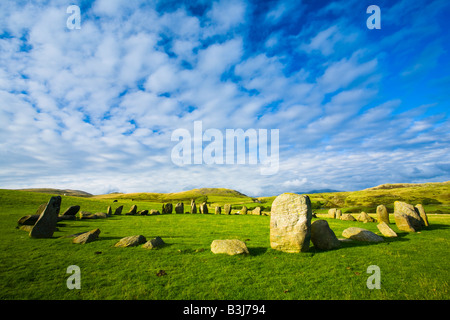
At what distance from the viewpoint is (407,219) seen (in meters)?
18.3

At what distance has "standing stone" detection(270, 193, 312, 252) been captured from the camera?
11.1 metres

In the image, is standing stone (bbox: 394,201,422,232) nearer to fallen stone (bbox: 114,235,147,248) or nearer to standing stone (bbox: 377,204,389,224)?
standing stone (bbox: 377,204,389,224)

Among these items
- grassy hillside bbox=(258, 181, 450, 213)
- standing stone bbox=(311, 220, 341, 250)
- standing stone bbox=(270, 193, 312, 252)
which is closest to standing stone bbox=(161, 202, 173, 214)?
standing stone bbox=(270, 193, 312, 252)

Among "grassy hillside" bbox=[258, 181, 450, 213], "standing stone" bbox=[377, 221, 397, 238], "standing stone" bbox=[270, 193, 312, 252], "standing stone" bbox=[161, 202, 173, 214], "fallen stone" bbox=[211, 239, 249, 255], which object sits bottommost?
"grassy hillside" bbox=[258, 181, 450, 213]

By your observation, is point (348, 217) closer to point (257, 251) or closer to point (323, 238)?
point (323, 238)

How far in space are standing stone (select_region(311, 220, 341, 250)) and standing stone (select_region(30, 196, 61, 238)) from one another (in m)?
17.5

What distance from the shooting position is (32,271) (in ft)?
Answer: 27.1

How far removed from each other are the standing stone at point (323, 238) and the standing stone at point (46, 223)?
17493mm

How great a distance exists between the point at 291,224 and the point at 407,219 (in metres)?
14.6

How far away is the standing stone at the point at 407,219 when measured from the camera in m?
18.2

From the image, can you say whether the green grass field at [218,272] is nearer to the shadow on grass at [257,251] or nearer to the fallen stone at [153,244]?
the shadow on grass at [257,251]

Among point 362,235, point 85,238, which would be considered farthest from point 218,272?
point 362,235
